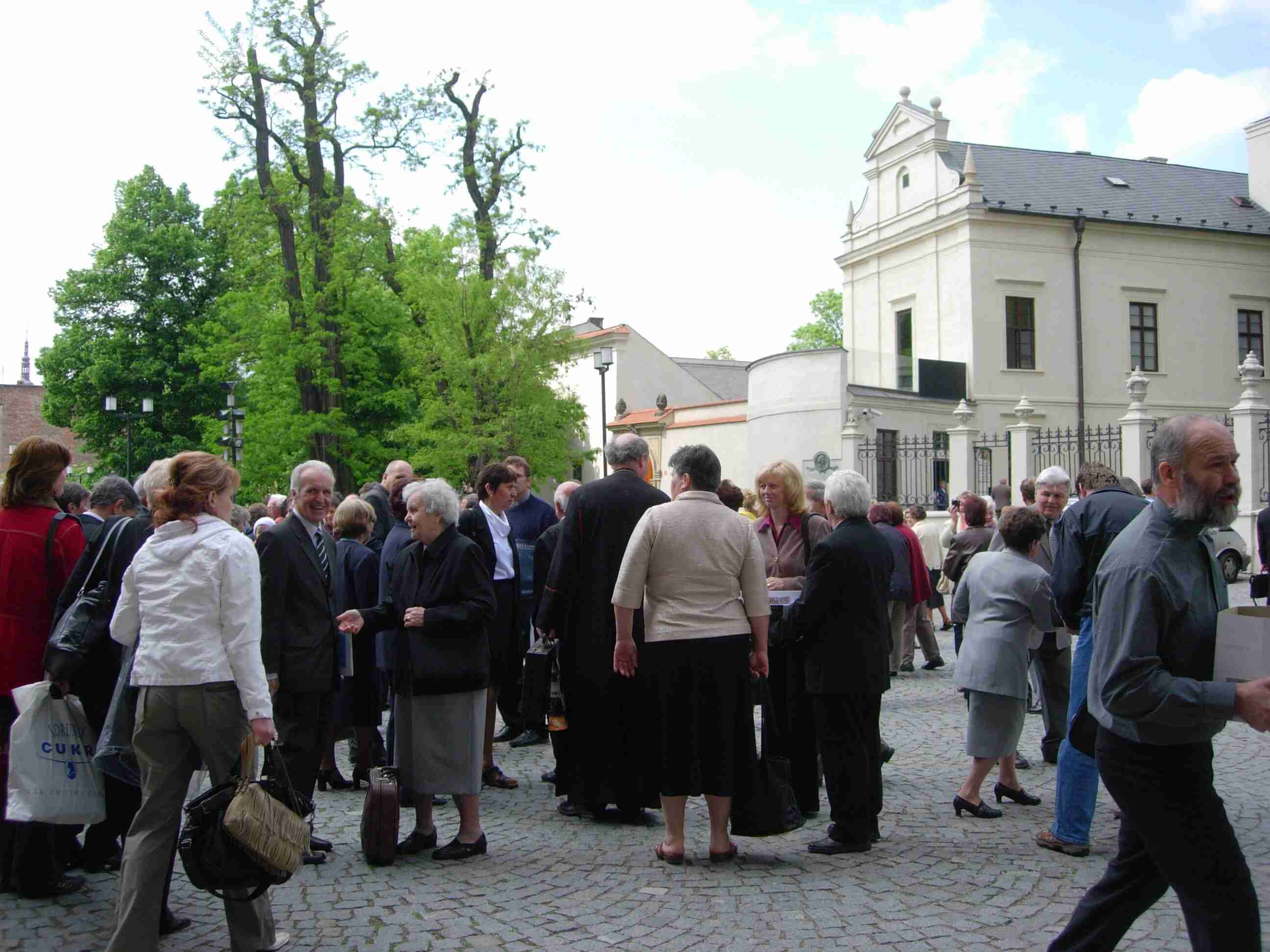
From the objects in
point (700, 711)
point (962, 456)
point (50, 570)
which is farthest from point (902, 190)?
point (50, 570)

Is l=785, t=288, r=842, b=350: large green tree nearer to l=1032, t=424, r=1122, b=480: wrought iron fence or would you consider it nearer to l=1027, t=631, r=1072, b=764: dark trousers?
l=1032, t=424, r=1122, b=480: wrought iron fence

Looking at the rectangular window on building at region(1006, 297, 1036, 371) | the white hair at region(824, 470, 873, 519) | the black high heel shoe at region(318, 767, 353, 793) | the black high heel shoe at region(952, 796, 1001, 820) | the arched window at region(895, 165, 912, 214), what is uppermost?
the arched window at region(895, 165, 912, 214)

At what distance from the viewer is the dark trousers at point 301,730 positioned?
5.46 meters

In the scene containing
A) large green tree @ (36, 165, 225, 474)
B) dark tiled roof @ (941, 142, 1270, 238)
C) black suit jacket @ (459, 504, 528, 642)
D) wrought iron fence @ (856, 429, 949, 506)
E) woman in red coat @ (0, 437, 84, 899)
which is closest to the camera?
woman in red coat @ (0, 437, 84, 899)

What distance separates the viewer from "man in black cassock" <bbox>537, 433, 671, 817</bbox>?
6.42 meters

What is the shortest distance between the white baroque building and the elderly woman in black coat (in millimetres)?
25362

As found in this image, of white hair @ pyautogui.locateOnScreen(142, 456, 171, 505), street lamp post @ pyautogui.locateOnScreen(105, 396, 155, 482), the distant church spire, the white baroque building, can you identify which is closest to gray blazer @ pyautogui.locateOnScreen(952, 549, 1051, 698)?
white hair @ pyautogui.locateOnScreen(142, 456, 171, 505)

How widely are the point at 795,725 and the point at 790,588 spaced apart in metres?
0.79

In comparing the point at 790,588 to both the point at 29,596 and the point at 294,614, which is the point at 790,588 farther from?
the point at 29,596

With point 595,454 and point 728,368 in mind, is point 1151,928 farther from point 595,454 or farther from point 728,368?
point 728,368

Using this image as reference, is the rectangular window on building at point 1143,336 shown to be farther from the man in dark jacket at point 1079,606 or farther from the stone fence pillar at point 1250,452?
the man in dark jacket at point 1079,606

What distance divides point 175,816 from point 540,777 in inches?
143

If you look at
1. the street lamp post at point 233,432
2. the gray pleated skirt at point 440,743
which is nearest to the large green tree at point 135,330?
the street lamp post at point 233,432

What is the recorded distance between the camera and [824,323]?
6981 centimetres
